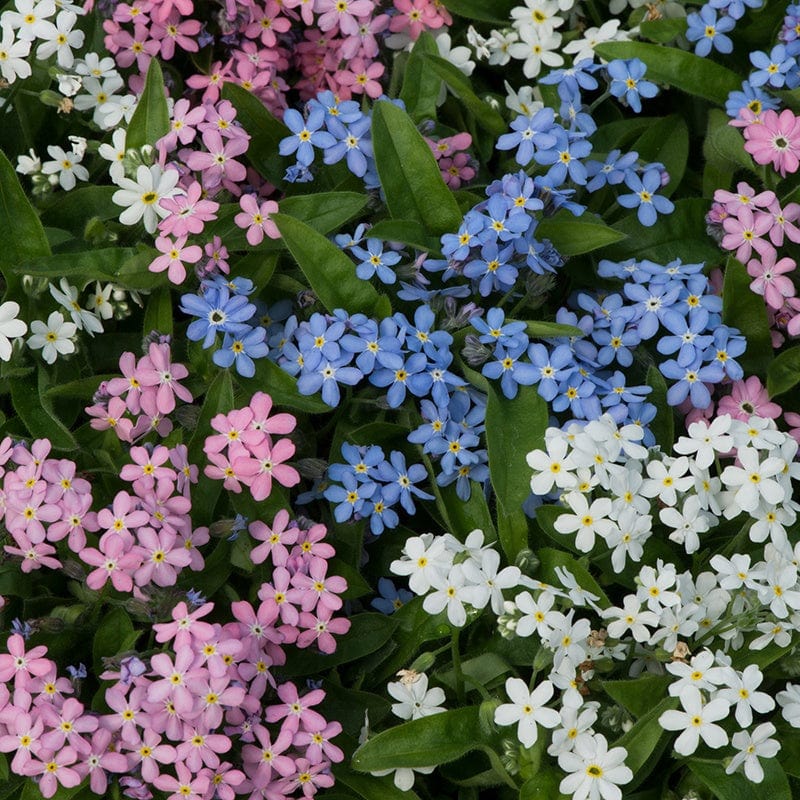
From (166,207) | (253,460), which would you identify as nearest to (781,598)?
(253,460)

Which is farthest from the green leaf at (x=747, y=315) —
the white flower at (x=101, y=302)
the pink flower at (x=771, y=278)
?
the white flower at (x=101, y=302)

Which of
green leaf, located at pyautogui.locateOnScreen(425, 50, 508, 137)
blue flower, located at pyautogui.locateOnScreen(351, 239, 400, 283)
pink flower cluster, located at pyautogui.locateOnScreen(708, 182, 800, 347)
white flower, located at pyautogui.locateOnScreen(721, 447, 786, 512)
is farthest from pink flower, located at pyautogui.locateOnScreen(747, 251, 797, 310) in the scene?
blue flower, located at pyautogui.locateOnScreen(351, 239, 400, 283)

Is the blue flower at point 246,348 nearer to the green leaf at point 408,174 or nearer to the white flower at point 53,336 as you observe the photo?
the white flower at point 53,336

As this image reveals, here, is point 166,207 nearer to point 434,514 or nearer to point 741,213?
point 434,514

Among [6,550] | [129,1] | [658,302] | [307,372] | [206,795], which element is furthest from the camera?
[129,1]

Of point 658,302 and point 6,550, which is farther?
point 658,302

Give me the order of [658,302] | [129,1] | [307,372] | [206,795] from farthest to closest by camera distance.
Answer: [129,1]
[658,302]
[307,372]
[206,795]

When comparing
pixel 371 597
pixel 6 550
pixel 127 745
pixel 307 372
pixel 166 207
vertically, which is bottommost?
pixel 371 597
